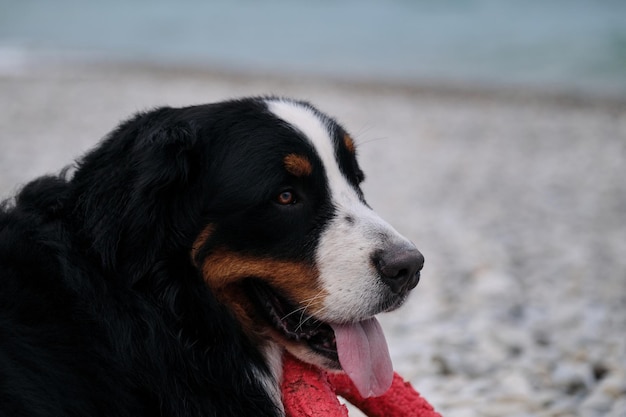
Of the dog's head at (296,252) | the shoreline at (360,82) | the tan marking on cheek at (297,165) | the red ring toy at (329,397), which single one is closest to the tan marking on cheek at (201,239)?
the dog's head at (296,252)

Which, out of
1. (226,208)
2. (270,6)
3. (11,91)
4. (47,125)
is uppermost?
(270,6)

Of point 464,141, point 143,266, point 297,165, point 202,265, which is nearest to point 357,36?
point 464,141

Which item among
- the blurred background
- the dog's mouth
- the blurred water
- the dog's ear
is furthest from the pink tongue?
the blurred water

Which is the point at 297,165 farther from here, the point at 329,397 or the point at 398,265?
the point at 329,397

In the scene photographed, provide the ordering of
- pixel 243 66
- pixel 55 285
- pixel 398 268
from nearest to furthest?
pixel 55 285 → pixel 398 268 → pixel 243 66

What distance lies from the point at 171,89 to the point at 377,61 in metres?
14.1

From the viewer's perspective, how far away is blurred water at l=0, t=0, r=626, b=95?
95.9 ft

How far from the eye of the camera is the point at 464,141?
615 inches

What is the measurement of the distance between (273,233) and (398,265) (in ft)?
1.61

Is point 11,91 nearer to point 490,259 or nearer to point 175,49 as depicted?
point 490,259

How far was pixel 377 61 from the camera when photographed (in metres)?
32.9

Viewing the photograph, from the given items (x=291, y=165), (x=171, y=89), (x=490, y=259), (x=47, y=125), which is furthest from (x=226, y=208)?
(x=171, y=89)

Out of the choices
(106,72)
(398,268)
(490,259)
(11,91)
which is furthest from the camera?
(106,72)

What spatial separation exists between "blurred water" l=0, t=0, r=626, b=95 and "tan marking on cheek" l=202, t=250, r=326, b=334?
22759 millimetres
